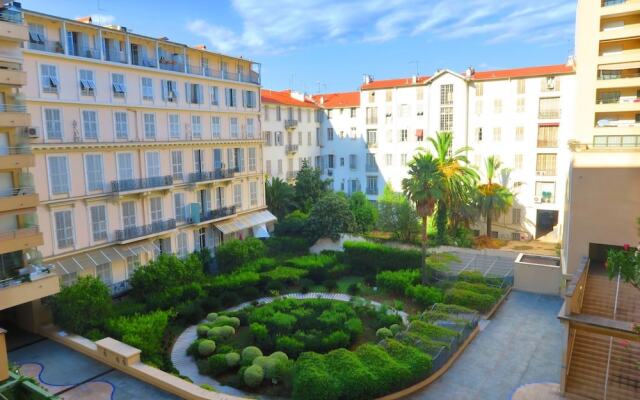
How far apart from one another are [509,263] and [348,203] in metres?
16.3

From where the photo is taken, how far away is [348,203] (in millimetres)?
46500

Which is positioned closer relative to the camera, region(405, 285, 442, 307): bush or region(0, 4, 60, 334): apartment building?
region(0, 4, 60, 334): apartment building

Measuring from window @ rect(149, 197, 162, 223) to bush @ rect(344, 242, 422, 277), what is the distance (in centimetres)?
1582

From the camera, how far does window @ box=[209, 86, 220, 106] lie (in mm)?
41062

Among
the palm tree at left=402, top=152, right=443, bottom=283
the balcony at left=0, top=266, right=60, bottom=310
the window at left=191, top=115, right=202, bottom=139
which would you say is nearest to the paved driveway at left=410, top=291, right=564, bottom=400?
the palm tree at left=402, top=152, right=443, bottom=283

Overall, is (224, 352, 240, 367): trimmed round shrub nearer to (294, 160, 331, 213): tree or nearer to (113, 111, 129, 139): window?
(113, 111, 129, 139): window

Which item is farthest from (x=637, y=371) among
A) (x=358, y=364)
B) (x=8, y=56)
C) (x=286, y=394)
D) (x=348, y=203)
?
(x=8, y=56)

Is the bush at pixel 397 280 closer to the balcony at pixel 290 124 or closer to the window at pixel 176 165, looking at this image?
the window at pixel 176 165

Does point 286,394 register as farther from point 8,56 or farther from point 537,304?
point 8,56

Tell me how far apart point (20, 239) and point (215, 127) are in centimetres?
2158

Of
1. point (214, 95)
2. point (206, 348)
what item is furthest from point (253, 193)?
point (206, 348)

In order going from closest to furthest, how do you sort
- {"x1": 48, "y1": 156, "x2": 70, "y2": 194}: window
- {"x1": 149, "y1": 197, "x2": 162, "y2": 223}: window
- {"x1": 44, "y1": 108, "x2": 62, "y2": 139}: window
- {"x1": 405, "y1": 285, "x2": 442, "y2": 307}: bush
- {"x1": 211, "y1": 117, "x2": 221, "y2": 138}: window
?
{"x1": 44, "y1": 108, "x2": 62, "y2": 139}: window, {"x1": 48, "y1": 156, "x2": 70, "y2": 194}: window, {"x1": 405, "y1": 285, "x2": 442, "y2": 307}: bush, {"x1": 149, "y1": 197, "x2": 162, "y2": 223}: window, {"x1": 211, "y1": 117, "x2": 221, "y2": 138}: window

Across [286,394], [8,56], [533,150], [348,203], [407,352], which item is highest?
[8,56]

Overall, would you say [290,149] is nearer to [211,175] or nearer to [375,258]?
[211,175]
